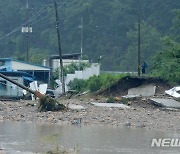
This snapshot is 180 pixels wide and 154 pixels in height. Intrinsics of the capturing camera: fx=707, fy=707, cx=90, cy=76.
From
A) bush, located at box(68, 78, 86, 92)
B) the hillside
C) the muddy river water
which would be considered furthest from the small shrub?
the hillside

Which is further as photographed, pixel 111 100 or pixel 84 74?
pixel 84 74

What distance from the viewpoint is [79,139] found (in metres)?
19.8

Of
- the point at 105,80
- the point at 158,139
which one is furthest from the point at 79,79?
the point at 158,139

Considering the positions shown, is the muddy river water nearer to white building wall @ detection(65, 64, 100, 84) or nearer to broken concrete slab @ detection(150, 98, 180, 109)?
broken concrete slab @ detection(150, 98, 180, 109)

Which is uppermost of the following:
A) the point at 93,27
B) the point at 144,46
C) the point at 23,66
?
the point at 93,27

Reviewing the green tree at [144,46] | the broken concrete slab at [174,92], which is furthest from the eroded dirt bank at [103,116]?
the green tree at [144,46]

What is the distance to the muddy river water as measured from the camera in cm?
1733

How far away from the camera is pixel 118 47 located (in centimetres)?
7681

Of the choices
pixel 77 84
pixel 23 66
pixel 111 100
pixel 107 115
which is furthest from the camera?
pixel 23 66

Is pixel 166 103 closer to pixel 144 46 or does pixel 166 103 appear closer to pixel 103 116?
pixel 103 116

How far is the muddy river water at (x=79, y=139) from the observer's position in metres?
17.3

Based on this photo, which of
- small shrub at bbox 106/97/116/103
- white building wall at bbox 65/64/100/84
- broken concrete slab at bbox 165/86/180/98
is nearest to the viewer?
small shrub at bbox 106/97/116/103

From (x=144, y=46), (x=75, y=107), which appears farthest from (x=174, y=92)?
(x=144, y=46)

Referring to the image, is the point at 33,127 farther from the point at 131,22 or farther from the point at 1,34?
the point at 1,34
